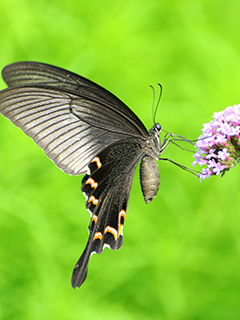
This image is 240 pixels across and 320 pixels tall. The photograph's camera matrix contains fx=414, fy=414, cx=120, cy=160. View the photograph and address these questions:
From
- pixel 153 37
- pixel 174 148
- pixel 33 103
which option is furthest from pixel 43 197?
pixel 153 37

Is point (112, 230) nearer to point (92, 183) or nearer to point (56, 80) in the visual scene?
point (92, 183)

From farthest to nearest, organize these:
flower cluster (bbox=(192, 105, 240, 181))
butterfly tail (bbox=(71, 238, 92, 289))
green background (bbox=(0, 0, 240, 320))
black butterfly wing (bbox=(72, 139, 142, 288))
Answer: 1. green background (bbox=(0, 0, 240, 320))
2. black butterfly wing (bbox=(72, 139, 142, 288))
3. butterfly tail (bbox=(71, 238, 92, 289))
4. flower cluster (bbox=(192, 105, 240, 181))

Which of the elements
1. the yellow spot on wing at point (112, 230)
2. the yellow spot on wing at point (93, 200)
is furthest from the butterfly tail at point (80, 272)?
the yellow spot on wing at point (93, 200)

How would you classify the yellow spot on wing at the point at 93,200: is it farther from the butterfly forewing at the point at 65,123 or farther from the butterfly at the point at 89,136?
the butterfly forewing at the point at 65,123

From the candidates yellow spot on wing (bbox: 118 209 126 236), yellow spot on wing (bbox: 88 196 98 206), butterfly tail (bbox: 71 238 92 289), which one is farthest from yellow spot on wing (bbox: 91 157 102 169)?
butterfly tail (bbox: 71 238 92 289)

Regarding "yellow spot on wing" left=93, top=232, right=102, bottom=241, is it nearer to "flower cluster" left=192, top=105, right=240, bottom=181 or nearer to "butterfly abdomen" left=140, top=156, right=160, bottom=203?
"butterfly abdomen" left=140, top=156, right=160, bottom=203

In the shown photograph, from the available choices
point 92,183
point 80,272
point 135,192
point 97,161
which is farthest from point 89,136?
point 135,192

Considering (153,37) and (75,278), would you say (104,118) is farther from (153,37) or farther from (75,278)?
(153,37)
